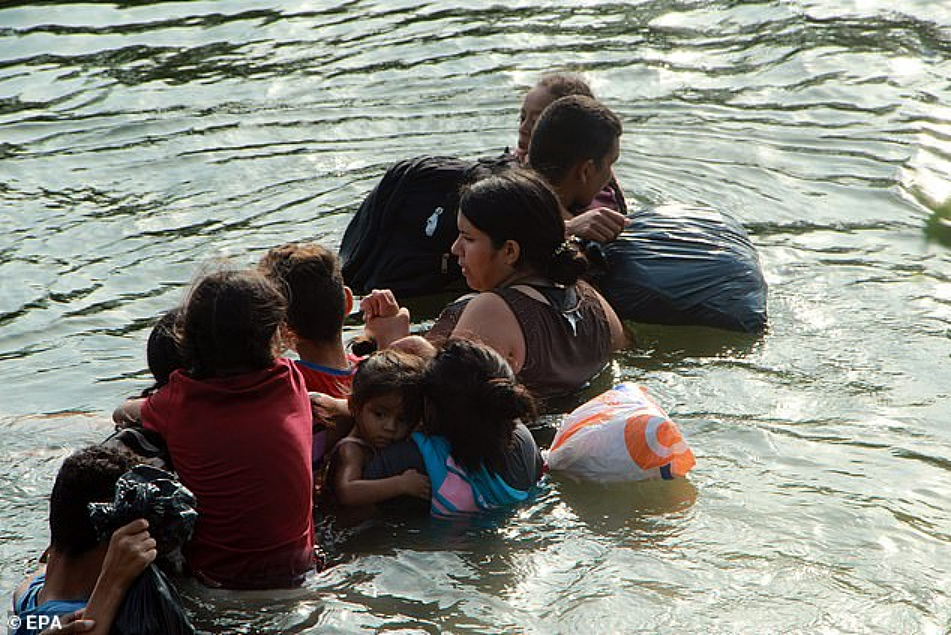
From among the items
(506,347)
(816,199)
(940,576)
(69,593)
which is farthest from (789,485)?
(816,199)

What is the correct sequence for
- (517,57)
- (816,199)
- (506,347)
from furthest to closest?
1. (517,57)
2. (816,199)
3. (506,347)

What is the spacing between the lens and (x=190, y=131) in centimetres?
917

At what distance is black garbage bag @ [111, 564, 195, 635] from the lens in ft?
12.0

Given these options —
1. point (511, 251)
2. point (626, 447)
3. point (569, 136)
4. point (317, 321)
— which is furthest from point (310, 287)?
point (569, 136)

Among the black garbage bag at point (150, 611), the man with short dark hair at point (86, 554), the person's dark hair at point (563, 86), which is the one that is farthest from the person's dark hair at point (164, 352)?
the person's dark hair at point (563, 86)

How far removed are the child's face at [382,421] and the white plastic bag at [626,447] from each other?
0.66 metres

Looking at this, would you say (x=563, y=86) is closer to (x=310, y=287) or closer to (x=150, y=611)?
(x=310, y=287)

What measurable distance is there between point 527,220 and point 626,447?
1.00 meters

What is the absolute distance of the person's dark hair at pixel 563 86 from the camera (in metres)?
7.01

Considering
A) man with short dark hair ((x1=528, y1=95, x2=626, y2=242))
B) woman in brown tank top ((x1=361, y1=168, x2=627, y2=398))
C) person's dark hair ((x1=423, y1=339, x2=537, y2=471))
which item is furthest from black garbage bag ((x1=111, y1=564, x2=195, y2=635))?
man with short dark hair ((x1=528, y1=95, x2=626, y2=242))

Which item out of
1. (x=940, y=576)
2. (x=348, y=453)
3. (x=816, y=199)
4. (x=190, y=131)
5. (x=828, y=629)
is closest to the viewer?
(x=828, y=629)

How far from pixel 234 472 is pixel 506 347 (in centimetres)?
152

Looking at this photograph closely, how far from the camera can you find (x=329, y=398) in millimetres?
4801

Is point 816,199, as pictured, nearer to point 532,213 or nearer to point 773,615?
point 532,213
